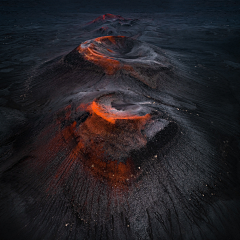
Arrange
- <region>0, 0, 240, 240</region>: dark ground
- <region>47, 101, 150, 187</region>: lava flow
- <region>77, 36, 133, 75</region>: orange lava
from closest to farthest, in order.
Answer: <region>0, 0, 240, 240</region>: dark ground
<region>47, 101, 150, 187</region>: lava flow
<region>77, 36, 133, 75</region>: orange lava

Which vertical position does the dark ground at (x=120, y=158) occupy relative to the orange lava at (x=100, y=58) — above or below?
below

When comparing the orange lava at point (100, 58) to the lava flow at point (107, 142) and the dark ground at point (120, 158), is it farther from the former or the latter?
the lava flow at point (107, 142)

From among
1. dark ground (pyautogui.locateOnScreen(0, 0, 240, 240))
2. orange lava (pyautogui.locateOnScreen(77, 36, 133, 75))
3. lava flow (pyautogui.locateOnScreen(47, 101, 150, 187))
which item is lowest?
dark ground (pyautogui.locateOnScreen(0, 0, 240, 240))

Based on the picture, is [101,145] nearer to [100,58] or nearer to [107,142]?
[107,142]

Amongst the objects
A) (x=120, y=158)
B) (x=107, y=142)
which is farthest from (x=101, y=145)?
(x=120, y=158)

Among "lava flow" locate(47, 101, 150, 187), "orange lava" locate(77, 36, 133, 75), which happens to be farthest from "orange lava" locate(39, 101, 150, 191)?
"orange lava" locate(77, 36, 133, 75)

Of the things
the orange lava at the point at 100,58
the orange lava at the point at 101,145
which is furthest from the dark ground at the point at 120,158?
the orange lava at the point at 100,58

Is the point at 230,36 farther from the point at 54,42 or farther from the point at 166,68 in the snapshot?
the point at 54,42

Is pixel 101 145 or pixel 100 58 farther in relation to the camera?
pixel 100 58

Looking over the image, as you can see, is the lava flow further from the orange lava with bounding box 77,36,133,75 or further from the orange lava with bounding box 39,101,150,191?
the orange lava with bounding box 77,36,133,75

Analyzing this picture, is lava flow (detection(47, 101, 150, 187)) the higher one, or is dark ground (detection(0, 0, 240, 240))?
lava flow (detection(47, 101, 150, 187))

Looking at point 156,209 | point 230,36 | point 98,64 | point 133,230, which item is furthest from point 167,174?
point 230,36
